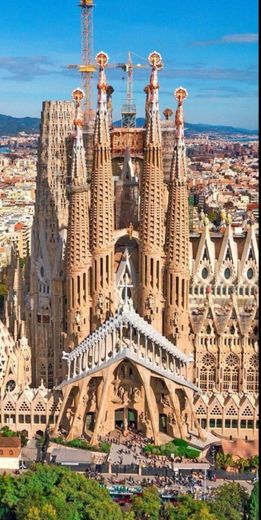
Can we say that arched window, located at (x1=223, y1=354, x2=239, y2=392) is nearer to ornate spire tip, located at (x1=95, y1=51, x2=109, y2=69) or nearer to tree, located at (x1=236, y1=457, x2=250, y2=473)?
tree, located at (x1=236, y1=457, x2=250, y2=473)

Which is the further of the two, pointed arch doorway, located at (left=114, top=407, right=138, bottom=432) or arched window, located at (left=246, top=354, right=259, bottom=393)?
arched window, located at (left=246, top=354, right=259, bottom=393)

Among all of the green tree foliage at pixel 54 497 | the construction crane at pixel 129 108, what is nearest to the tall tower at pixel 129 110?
the construction crane at pixel 129 108

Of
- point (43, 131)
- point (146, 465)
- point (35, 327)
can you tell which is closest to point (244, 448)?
point (146, 465)

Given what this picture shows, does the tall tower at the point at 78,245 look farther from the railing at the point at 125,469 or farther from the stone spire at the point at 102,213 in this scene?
the railing at the point at 125,469

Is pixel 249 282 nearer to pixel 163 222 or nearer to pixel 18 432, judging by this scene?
pixel 163 222

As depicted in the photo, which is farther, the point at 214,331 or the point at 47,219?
the point at 47,219

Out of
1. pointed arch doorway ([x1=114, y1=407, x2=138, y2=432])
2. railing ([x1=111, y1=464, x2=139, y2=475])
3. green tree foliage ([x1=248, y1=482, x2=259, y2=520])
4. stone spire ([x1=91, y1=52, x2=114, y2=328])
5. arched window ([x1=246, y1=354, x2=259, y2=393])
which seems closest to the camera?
green tree foliage ([x1=248, y1=482, x2=259, y2=520])

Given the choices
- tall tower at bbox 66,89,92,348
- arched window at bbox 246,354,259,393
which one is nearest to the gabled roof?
tall tower at bbox 66,89,92,348

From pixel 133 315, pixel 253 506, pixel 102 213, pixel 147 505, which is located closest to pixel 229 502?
pixel 253 506
